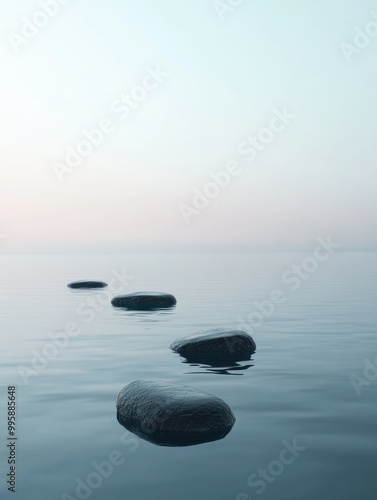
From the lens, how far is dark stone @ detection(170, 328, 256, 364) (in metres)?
13.7

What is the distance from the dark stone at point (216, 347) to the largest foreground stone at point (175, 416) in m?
4.79

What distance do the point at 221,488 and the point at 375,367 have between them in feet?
24.0

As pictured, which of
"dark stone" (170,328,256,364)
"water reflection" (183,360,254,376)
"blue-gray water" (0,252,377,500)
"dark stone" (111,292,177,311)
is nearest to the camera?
"blue-gray water" (0,252,377,500)

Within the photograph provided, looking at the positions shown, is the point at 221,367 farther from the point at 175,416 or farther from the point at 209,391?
the point at 175,416

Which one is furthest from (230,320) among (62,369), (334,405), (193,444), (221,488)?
(221,488)

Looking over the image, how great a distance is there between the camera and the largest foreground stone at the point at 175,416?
7922mm

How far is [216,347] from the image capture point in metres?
13.8

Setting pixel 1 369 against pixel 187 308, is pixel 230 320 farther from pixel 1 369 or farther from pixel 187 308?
pixel 1 369

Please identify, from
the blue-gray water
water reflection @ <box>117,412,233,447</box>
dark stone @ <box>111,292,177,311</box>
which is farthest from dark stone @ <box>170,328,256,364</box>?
dark stone @ <box>111,292,177,311</box>

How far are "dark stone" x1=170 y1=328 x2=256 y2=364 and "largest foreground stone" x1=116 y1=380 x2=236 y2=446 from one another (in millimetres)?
4785

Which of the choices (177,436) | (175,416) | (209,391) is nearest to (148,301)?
(209,391)

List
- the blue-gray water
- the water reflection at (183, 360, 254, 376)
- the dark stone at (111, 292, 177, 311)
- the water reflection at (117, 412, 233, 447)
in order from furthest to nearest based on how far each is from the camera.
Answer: the dark stone at (111, 292, 177, 311)
the water reflection at (183, 360, 254, 376)
the water reflection at (117, 412, 233, 447)
the blue-gray water

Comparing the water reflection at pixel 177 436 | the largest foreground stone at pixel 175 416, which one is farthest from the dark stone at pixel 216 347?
the water reflection at pixel 177 436

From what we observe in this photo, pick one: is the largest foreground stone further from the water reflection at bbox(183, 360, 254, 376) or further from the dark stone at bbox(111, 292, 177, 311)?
the dark stone at bbox(111, 292, 177, 311)
